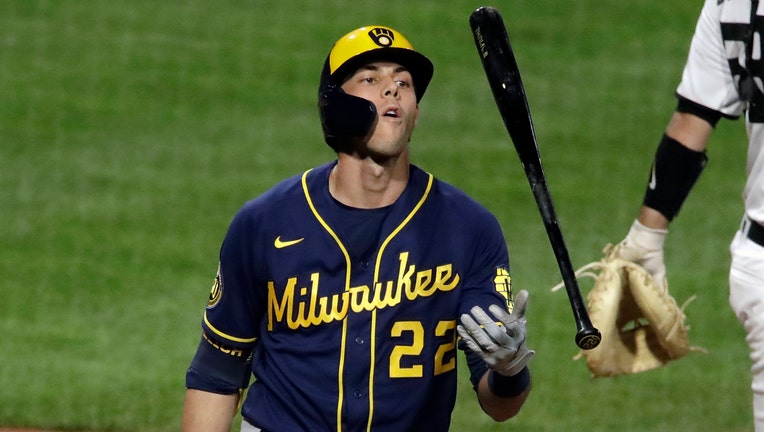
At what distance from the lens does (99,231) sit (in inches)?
404

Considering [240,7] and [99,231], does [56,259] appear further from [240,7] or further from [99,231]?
[240,7]

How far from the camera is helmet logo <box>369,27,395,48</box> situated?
4.00 metres

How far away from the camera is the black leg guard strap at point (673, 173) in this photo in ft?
16.2

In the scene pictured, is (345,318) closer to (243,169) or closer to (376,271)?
(376,271)

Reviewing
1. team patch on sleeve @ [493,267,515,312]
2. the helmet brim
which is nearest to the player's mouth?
the helmet brim

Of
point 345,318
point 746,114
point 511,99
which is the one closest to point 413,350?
point 345,318

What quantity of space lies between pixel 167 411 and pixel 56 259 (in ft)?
8.47

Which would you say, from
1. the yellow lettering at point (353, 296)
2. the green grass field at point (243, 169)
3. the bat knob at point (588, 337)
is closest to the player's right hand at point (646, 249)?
the yellow lettering at point (353, 296)

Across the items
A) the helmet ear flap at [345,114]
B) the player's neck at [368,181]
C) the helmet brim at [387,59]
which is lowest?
the player's neck at [368,181]

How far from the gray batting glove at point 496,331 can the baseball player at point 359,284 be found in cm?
22

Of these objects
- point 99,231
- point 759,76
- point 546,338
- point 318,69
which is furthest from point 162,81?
point 759,76

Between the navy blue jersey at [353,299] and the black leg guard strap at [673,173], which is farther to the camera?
the black leg guard strap at [673,173]

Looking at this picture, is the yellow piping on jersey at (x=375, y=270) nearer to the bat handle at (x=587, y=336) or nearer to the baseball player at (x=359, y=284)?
the baseball player at (x=359, y=284)

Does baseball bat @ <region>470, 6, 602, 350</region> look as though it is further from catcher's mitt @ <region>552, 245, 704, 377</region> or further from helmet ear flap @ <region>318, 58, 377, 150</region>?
catcher's mitt @ <region>552, 245, 704, 377</region>
